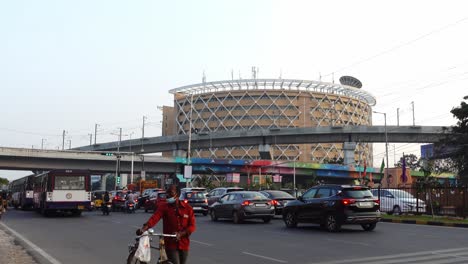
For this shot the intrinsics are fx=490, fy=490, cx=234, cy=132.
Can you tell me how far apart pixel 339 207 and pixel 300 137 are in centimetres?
7151

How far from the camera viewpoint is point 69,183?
2883 centimetres

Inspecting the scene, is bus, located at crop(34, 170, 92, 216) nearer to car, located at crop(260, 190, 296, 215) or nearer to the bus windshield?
the bus windshield

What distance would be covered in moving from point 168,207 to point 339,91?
476 ft

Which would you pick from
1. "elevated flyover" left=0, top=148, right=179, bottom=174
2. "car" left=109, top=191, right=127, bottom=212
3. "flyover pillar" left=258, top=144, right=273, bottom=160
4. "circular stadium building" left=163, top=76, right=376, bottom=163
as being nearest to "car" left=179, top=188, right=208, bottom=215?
"car" left=109, top=191, right=127, bottom=212

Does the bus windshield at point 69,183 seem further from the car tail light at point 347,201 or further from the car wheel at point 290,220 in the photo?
the car tail light at point 347,201

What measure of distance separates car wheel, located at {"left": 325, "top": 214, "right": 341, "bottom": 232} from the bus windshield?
54.4 ft

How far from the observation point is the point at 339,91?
485 feet

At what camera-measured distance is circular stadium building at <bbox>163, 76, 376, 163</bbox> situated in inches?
5527

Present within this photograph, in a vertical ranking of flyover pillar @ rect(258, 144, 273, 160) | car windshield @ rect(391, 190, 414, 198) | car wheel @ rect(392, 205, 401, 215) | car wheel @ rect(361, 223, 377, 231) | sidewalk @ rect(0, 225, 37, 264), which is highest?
flyover pillar @ rect(258, 144, 273, 160)

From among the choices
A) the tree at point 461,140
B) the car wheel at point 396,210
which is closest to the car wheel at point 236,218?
the car wheel at point 396,210

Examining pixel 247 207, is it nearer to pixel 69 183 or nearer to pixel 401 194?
pixel 401 194

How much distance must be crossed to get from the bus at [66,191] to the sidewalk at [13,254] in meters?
14.4

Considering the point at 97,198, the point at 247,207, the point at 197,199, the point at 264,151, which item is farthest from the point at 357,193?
the point at 264,151

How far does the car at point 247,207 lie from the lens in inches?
870
